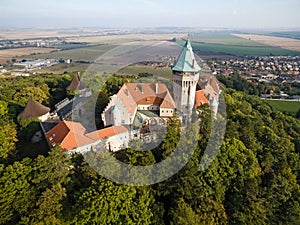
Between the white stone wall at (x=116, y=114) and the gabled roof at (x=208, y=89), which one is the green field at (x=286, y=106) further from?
the white stone wall at (x=116, y=114)

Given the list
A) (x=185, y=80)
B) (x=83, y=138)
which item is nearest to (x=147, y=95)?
(x=185, y=80)

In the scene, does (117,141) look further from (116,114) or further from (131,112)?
(131,112)

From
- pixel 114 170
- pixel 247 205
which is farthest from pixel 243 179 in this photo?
pixel 114 170

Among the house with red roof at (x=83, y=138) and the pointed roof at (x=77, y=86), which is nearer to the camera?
the house with red roof at (x=83, y=138)

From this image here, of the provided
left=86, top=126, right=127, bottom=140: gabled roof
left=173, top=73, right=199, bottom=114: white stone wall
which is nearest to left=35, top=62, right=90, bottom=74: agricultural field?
left=173, top=73, right=199, bottom=114: white stone wall

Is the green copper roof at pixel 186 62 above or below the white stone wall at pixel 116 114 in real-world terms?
above

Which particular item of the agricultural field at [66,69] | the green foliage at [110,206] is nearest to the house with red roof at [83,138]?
the green foliage at [110,206]
